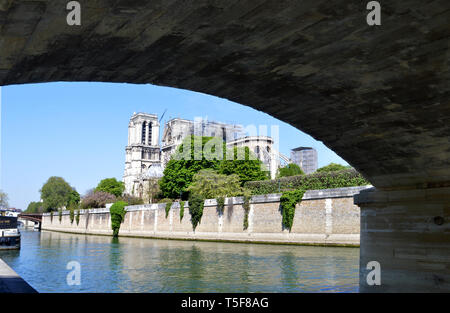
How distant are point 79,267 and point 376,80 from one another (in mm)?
17133

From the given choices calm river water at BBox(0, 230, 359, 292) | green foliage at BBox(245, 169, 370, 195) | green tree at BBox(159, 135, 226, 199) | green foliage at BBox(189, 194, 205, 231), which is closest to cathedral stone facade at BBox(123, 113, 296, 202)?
green tree at BBox(159, 135, 226, 199)

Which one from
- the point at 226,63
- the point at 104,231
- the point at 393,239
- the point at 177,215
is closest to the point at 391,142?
the point at 393,239

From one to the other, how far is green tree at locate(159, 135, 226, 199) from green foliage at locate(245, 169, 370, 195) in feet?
58.1

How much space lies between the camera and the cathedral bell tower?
11950cm

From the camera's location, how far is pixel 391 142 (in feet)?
29.0

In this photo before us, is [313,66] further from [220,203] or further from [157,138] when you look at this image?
[157,138]

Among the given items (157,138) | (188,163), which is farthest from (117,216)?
(157,138)

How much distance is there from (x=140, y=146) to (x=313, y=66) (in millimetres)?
115631

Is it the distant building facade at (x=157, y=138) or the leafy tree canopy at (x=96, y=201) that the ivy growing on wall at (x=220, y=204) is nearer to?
the leafy tree canopy at (x=96, y=201)

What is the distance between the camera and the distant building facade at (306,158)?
135 meters

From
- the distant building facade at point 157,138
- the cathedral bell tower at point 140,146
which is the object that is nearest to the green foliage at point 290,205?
the distant building facade at point 157,138

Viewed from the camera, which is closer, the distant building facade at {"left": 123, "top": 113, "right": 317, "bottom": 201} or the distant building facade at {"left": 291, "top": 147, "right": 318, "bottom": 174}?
the distant building facade at {"left": 123, "top": 113, "right": 317, "bottom": 201}

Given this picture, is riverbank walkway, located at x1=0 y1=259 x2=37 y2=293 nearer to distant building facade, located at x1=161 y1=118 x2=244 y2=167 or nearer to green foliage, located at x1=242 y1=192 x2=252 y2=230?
green foliage, located at x1=242 y1=192 x2=252 y2=230

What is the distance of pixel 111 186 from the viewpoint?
105500mm
